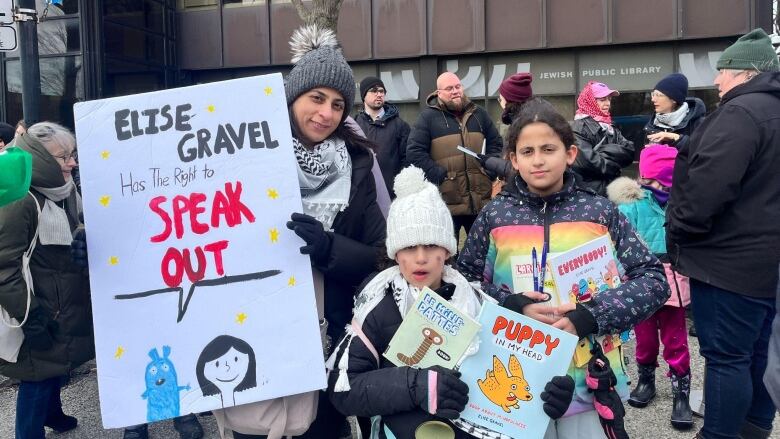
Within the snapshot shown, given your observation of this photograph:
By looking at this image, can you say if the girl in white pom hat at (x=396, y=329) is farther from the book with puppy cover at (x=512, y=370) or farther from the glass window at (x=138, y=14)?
the glass window at (x=138, y=14)

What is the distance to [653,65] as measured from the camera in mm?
11352

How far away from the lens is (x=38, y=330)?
3000 millimetres

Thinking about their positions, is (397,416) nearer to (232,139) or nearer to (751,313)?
(232,139)

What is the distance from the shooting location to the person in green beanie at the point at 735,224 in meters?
2.71

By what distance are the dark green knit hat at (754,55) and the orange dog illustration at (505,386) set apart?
195 centimetres

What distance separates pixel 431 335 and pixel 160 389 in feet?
Result: 3.02

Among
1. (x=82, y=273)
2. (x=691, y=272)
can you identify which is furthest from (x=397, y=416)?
(x=82, y=273)

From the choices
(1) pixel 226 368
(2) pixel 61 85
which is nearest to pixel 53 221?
(1) pixel 226 368

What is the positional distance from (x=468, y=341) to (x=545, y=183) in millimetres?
631

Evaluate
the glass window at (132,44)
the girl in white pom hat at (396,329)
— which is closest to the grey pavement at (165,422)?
the girl in white pom hat at (396,329)

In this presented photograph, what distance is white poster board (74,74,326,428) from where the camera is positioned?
2037 millimetres

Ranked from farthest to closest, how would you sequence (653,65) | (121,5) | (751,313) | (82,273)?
1. (121,5)
2. (653,65)
3. (82,273)
4. (751,313)

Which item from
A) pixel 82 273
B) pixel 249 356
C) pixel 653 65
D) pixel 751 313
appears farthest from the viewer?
pixel 653 65

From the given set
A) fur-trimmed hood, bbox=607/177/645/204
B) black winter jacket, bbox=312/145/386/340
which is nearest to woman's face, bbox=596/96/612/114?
fur-trimmed hood, bbox=607/177/645/204
